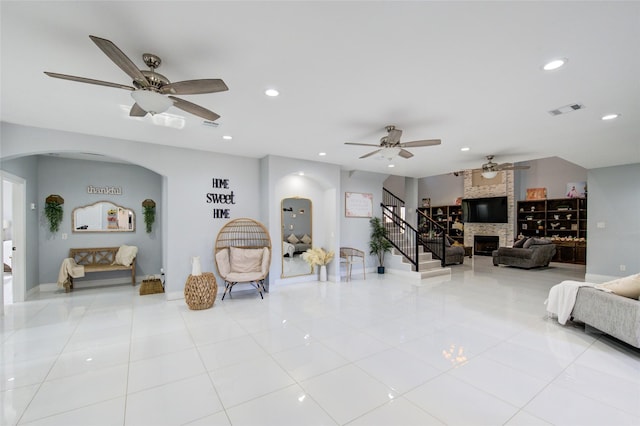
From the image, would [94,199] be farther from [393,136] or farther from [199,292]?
[393,136]

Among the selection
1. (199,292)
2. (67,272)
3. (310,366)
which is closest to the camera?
→ (310,366)

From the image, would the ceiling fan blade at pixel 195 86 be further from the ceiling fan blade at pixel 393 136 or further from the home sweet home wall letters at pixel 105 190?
the home sweet home wall letters at pixel 105 190

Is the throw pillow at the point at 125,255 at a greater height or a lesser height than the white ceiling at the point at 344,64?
lesser

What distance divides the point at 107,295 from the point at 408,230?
7386 millimetres

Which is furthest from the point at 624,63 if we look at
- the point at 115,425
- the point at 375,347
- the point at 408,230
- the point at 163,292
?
the point at 163,292

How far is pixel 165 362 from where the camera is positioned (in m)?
2.90

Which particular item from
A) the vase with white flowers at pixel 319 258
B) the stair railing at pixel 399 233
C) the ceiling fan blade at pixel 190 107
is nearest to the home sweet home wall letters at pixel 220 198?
the vase with white flowers at pixel 319 258

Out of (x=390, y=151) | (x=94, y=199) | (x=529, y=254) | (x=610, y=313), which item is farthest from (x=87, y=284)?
(x=529, y=254)

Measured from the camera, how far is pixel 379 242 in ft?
25.5

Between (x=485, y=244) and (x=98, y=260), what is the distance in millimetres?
13306

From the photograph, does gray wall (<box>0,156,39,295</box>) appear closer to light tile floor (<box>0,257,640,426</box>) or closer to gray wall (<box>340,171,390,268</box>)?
light tile floor (<box>0,257,640,426</box>)

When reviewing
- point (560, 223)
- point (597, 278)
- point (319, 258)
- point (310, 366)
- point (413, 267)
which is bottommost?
point (597, 278)

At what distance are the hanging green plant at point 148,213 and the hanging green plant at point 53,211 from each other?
1539 mm

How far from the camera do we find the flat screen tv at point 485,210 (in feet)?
35.9
